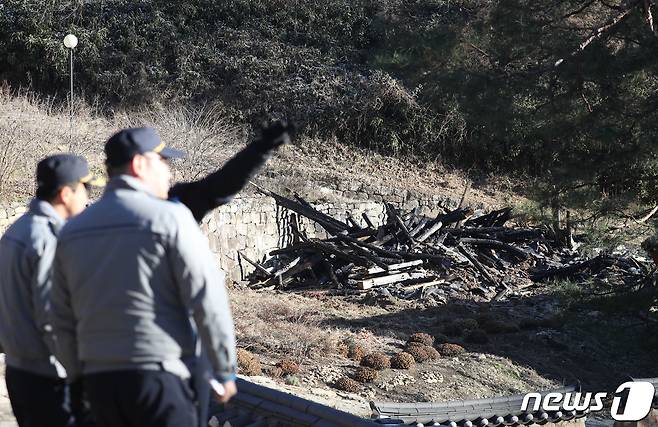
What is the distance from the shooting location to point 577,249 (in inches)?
832

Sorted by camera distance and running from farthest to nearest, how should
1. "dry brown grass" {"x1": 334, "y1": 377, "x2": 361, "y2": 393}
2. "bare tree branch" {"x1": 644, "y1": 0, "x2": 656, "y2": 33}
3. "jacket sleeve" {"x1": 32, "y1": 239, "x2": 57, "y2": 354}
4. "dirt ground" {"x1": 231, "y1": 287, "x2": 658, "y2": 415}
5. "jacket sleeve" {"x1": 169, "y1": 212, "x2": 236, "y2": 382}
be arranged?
"bare tree branch" {"x1": 644, "y1": 0, "x2": 656, "y2": 33}, "dirt ground" {"x1": 231, "y1": 287, "x2": 658, "y2": 415}, "dry brown grass" {"x1": 334, "y1": 377, "x2": 361, "y2": 393}, "jacket sleeve" {"x1": 32, "y1": 239, "x2": 57, "y2": 354}, "jacket sleeve" {"x1": 169, "y1": 212, "x2": 236, "y2": 382}

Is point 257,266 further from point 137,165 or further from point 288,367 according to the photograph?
point 137,165

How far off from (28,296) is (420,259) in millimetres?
15197

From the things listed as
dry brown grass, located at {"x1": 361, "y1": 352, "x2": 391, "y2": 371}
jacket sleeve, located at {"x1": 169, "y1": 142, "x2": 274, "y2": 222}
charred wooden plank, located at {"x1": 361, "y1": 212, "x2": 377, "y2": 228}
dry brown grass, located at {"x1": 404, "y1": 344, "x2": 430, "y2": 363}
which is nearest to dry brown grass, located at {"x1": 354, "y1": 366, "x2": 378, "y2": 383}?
dry brown grass, located at {"x1": 361, "y1": 352, "x2": 391, "y2": 371}

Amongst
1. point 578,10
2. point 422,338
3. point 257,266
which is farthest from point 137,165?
point 257,266

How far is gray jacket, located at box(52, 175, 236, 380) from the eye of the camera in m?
2.68

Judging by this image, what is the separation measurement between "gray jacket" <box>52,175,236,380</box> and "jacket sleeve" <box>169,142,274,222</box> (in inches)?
31.7

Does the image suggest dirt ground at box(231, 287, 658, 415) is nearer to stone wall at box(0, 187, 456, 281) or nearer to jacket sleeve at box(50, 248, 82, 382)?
stone wall at box(0, 187, 456, 281)

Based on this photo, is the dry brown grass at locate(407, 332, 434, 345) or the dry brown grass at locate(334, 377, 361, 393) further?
the dry brown grass at locate(407, 332, 434, 345)

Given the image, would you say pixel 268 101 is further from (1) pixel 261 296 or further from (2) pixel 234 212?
(1) pixel 261 296

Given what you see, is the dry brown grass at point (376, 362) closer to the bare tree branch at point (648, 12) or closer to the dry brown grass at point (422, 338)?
the dry brown grass at point (422, 338)

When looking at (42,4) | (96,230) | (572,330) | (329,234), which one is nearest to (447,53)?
(572,330)

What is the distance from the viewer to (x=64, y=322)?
9.66 ft

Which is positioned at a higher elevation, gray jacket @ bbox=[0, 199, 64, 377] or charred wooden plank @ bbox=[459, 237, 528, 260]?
gray jacket @ bbox=[0, 199, 64, 377]
